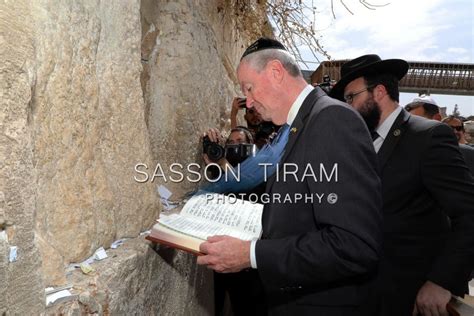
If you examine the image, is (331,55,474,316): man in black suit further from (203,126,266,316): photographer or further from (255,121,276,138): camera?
(255,121,276,138): camera

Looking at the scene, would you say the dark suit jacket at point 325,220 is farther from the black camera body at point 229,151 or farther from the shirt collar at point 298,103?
the black camera body at point 229,151

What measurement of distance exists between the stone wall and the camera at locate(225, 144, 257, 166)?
654 millimetres

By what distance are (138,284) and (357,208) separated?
71cm

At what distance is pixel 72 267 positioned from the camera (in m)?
1.02

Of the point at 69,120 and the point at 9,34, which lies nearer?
the point at 9,34

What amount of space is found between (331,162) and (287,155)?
6.6 inches

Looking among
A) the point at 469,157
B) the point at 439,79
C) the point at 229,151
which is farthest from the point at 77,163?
the point at 439,79

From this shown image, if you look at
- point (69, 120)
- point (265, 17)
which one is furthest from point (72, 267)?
point (265, 17)

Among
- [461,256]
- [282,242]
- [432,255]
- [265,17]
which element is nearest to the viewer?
[282,242]

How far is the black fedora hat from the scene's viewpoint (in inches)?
77.8

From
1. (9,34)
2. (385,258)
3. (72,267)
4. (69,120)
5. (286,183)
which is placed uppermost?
(9,34)

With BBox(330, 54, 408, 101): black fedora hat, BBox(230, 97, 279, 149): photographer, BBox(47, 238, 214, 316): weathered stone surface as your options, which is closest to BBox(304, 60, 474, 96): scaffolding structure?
BBox(230, 97, 279, 149): photographer

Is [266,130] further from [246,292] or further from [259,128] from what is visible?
[246,292]

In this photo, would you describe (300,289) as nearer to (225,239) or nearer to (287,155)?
(225,239)
